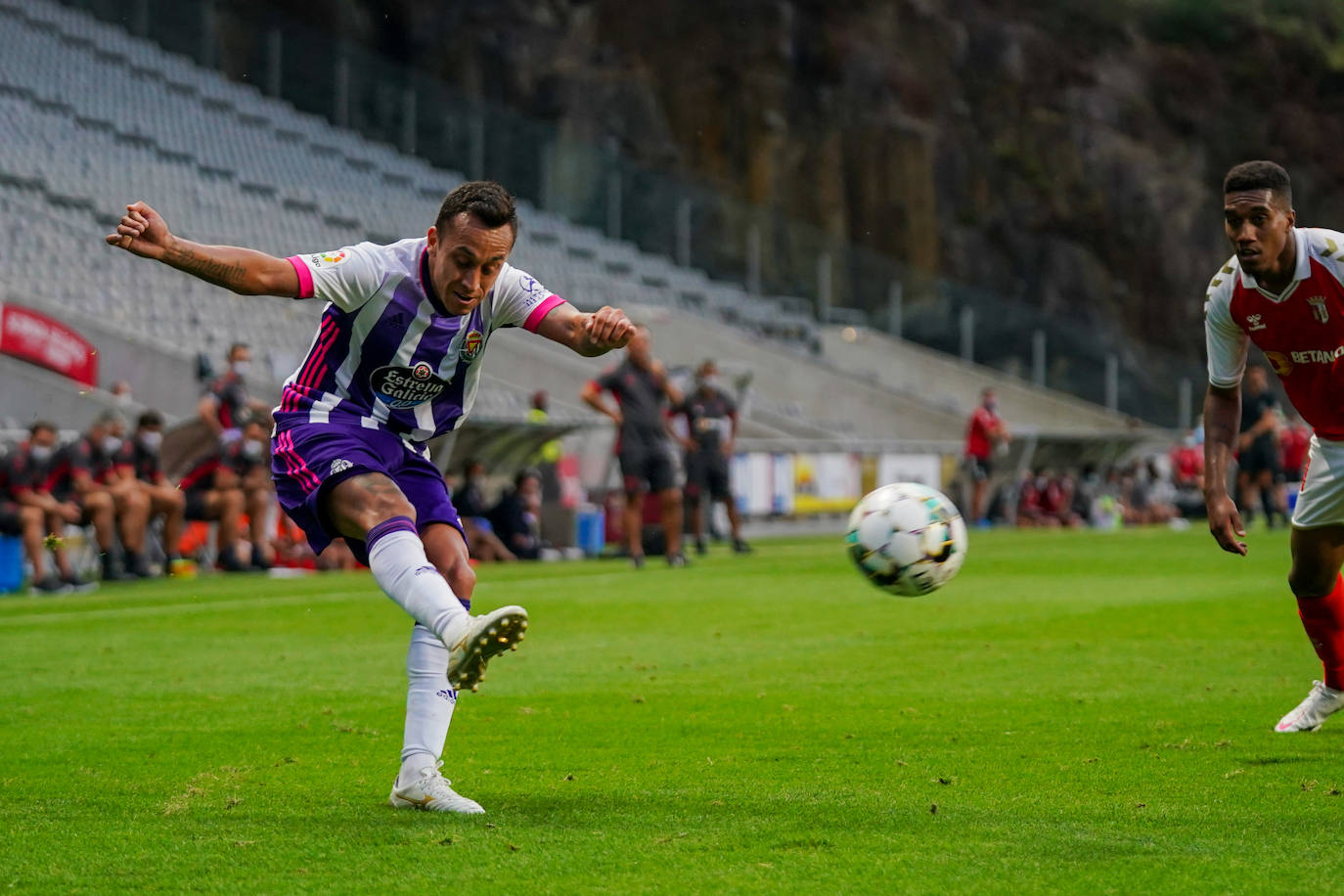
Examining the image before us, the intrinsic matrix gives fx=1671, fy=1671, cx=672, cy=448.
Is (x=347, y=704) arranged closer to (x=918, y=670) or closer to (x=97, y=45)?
(x=918, y=670)

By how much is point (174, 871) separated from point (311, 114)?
1320 inches

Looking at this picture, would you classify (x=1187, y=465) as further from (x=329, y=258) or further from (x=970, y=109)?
(x=329, y=258)

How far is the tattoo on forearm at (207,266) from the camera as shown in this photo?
5.14 m

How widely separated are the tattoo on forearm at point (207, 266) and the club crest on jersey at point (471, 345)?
784mm

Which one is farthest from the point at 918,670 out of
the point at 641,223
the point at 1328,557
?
the point at 641,223

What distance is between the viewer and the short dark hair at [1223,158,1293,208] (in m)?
6.25

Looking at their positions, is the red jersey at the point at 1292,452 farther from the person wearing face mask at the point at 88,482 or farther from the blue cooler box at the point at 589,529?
the person wearing face mask at the point at 88,482

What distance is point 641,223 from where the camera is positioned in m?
36.7

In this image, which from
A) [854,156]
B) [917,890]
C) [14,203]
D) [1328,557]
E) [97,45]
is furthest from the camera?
[854,156]

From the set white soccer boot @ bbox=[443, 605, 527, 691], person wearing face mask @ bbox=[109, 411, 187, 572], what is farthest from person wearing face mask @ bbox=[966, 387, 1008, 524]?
white soccer boot @ bbox=[443, 605, 527, 691]

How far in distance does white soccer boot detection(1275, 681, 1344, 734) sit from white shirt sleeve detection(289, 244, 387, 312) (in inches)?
156

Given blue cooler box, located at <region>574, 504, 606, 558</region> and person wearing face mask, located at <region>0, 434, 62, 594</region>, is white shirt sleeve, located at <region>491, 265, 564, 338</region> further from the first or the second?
blue cooler box, located at <region>574, 504, 606, 558</region>

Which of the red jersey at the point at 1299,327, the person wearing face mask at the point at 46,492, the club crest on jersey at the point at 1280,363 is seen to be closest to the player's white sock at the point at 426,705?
the red jersey at the point at 1299,327

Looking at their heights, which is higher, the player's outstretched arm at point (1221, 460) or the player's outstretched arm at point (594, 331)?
the player's outstretched arm at point (594, 331)
